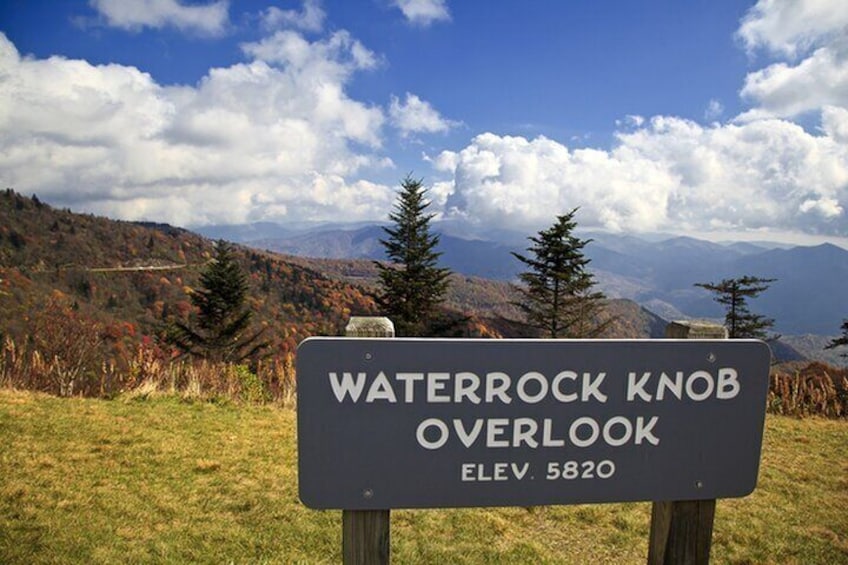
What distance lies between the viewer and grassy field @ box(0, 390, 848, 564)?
2.98 metres

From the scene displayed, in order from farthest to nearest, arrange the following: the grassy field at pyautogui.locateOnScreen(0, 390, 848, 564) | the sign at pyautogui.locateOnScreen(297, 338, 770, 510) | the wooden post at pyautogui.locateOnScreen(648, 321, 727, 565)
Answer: the grassy field at pyautogui.locateOnScreen(0, 390, 848, 564), the wooden post at pyautogui.locateOnScreen(648, 321, 727, 565), the sign at pyautogui.locateOnScreen(297, 338, 770, 510)

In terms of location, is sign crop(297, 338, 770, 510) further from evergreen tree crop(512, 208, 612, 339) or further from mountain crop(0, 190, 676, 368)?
mountain crop(0, 190, 676, 368)

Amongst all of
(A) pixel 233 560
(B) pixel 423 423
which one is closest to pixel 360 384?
(B) pixel 423 423

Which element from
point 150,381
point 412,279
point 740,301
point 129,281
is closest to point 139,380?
point 150,381

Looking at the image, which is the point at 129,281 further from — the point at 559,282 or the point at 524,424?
the point at 524,424

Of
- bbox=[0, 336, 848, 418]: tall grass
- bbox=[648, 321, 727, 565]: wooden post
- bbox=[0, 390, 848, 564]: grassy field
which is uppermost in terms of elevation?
bbox=[648, 321, 727, 565]: wooden post

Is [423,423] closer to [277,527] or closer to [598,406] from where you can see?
[598,406]

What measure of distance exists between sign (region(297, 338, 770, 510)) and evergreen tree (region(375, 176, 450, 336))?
21661 millimetres

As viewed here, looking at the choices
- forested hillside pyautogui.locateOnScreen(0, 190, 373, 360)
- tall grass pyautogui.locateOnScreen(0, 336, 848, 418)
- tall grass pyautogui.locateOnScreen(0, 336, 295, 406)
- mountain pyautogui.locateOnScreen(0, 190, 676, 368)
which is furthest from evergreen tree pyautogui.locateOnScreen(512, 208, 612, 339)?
forested hillside pyautogui.locateOnScreen(0, 190, 373, 360)

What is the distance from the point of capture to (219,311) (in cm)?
3039

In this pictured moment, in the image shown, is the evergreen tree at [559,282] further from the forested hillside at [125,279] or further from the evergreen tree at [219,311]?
the forested hillside at [125,279]

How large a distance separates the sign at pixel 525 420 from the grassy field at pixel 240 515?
5.68ft

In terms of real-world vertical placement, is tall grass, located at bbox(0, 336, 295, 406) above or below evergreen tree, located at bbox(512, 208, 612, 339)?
below

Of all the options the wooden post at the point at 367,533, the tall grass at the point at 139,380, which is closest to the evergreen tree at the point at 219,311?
the tall grass at the point at 139,380
